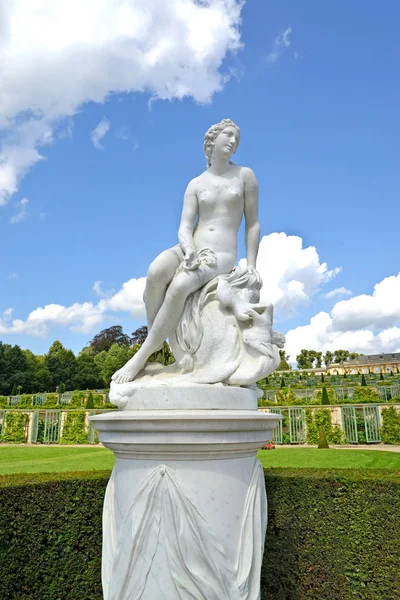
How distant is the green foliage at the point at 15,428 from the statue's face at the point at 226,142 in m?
20.8

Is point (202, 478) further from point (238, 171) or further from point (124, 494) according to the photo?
point (238, 171)

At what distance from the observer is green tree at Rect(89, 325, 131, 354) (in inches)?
2926

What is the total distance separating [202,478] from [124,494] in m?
0.56

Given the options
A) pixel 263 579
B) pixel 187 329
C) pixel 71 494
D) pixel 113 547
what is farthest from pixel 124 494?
pixel 263 579

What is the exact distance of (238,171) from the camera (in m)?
3.88

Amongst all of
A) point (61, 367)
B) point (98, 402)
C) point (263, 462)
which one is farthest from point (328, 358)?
point (263, 462)

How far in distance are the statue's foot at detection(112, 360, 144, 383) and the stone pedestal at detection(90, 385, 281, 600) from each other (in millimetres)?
428

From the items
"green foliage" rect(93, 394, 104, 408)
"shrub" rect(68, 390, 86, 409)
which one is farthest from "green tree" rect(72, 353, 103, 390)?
"shrub" rect(68, 390, 86, 409)

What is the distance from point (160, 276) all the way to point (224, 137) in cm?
136

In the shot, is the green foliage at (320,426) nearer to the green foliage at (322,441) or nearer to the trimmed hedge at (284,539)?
the green foliage at (322,441)

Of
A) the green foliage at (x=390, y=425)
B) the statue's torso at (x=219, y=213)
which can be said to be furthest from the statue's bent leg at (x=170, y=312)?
the green foliage at (x=390, y=425)

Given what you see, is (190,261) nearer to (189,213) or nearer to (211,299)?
(211,299)

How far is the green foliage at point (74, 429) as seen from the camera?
20156 millimetres

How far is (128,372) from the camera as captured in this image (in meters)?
3.38
